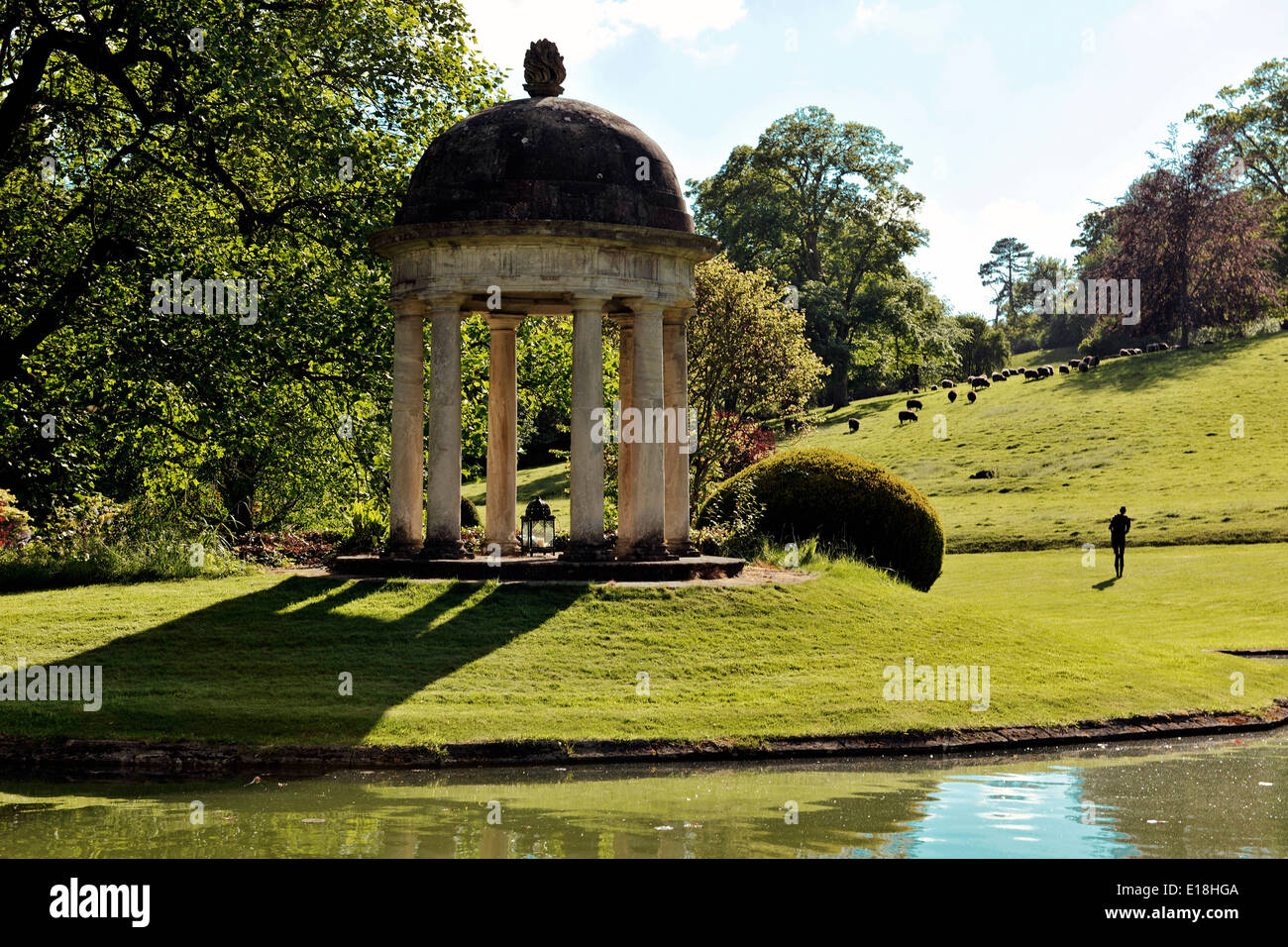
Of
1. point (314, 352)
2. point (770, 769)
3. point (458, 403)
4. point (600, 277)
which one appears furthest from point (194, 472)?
point (770, 769)

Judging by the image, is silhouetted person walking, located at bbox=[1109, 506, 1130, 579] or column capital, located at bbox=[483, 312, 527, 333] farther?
silhouetted person walking, located at bbox=[1109, 506, 1130, 579]

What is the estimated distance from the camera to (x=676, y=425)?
76.8ft

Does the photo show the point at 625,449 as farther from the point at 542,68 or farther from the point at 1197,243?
the point at 1197,243

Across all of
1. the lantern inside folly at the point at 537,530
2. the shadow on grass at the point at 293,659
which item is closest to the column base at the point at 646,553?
the shadow on grass at the point at 293,659

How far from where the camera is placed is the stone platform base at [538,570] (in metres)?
21.4

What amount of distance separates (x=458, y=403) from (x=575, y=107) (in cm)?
552

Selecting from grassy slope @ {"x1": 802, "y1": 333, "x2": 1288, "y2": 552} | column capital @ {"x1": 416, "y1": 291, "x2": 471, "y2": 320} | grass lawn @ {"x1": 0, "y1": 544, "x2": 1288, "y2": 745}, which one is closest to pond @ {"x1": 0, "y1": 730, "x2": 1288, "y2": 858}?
grass lawn @ {"x1": 0, "y1": 544, "x2": 1288, "y2": 745}

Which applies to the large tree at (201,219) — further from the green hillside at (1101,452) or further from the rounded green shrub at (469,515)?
the green hillside at (1101,452)

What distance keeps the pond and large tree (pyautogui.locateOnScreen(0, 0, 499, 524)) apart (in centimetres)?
1240

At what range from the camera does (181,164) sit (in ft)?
81.9

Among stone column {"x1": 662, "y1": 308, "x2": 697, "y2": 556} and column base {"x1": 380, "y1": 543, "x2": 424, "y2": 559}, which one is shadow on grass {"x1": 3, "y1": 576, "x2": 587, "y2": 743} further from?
stone column {"x1": 662, "y1": 308, "x2": 697, "y2": 556}

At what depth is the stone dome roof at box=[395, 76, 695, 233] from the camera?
69.5 feet

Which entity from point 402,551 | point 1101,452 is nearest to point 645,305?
point 402,551

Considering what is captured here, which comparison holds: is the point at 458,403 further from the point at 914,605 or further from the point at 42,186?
the point at 42,186
